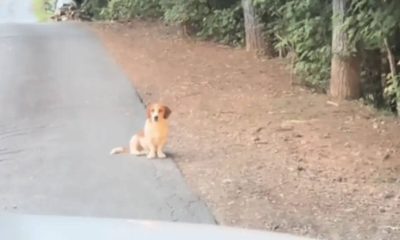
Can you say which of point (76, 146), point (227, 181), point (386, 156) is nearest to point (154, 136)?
point (227, 181)

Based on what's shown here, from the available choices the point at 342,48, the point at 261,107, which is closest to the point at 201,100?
the point at 261,107

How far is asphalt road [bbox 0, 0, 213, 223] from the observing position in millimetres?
6602

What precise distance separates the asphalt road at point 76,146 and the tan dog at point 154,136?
0.10 m

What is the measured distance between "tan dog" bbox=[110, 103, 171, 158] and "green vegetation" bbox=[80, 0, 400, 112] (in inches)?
124

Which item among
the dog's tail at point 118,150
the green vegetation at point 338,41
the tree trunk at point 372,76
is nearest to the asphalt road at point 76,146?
the dog's tail at point 118,150

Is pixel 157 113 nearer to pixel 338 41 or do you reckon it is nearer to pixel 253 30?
pixel 338 41

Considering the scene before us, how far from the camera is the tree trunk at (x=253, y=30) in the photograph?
15820 millimetres

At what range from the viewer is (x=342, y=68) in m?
11.4

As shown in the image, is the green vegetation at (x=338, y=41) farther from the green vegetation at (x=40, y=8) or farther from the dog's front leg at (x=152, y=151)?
the green vegetation at (x=40, y=8)

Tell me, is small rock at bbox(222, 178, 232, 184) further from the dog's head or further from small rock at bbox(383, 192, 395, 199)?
small rock at bbox(383, 192, 395, 199)

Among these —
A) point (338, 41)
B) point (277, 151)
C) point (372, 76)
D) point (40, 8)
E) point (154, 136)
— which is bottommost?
point (40, 8)

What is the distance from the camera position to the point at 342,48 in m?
11.2

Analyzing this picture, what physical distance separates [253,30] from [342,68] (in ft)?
15.9

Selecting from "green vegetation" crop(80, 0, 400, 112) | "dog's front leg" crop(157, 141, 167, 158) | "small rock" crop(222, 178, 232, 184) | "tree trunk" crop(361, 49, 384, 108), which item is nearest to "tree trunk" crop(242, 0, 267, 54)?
"green vegetation" crop(80, 0, 400, 112)
